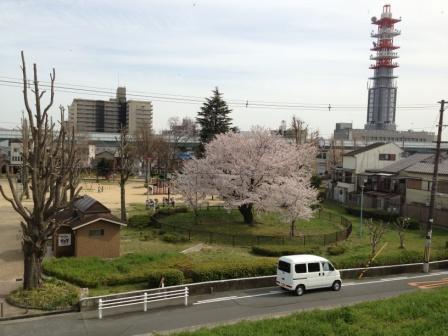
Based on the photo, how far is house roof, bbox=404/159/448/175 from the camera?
43.4 m

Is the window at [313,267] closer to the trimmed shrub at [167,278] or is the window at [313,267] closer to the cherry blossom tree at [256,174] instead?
the trimmed shrub at [167,278]

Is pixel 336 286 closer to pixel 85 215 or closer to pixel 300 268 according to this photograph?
pixel 300 268

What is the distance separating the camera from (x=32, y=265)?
18219 mm

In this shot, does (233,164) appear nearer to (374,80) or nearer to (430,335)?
(430,335)

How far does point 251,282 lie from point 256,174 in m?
15.2

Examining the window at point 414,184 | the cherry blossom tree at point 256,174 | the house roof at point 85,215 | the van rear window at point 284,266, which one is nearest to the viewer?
the van rear window at point 284,266

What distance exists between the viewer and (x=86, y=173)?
254 ft

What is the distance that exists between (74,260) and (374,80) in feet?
556

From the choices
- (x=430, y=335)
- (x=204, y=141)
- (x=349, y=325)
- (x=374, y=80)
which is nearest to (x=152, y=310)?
(x=349, y=325)

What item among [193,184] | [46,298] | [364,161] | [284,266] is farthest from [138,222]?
[364,161]

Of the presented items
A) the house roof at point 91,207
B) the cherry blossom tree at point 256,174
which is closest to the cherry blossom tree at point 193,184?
the cherry blossom tree at point 256,174

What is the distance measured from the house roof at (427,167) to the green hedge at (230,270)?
27982 mm

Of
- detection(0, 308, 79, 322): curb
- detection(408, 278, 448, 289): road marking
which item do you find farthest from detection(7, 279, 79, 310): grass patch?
detection(408, 278, 448, 289): road marking

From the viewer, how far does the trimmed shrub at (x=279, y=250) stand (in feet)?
90.6
